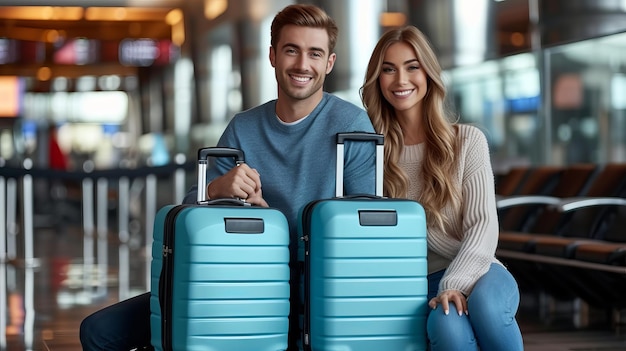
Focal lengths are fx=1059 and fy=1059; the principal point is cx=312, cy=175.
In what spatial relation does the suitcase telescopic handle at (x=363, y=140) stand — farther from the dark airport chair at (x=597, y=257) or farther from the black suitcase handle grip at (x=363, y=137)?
the dark airport chair at (x=597, y=257)

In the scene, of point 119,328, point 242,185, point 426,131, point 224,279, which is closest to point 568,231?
point 426,131

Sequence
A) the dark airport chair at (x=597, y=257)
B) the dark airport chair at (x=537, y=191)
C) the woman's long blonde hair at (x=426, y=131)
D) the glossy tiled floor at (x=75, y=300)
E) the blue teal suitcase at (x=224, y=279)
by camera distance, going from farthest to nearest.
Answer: the dark airport chair at (x=537, y=191)
the dark airport chair at (x=597, y=257)
the glossy tiled floor at (x=75, y=300)
the woman's long blonde hair at (x=426, y=131)
the blue teal suitcase at (x=224, y=279)

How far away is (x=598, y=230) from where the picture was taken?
6801 millimetres

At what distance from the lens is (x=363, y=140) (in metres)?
3.09

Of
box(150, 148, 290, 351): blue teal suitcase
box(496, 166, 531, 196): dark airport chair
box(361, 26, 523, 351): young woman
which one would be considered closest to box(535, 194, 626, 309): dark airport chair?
box(496, 166, 531, 196): dark airport chair

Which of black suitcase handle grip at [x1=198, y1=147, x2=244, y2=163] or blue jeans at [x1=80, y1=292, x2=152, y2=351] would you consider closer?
black suitcase handle grip at [x1=198, y1=147, x2=244, y2=163]

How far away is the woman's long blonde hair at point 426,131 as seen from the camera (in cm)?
326

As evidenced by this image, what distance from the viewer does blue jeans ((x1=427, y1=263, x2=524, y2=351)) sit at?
115 inches

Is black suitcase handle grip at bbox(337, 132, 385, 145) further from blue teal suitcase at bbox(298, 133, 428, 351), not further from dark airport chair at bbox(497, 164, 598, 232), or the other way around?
dark airport chair at bbox(497, 164, 598, 232)

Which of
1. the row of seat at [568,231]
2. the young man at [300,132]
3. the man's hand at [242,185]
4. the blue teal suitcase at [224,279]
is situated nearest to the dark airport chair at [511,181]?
the row of seat at [568,231]

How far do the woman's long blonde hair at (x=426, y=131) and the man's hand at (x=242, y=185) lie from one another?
49cm

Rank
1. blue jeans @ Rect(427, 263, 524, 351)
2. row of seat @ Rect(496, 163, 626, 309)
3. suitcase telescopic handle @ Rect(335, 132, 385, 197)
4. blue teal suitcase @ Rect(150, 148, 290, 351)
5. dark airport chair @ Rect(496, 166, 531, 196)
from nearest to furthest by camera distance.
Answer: blue teal suitcase @ Rect(150, 148, 290, 351) < blue jeans @ Rect(427, 263, 524, 351) < suitcase telescopic handle @ Rect(335, 132, 385, 197) < row of seat @ Rect(496, 163, 626, 309) < dark airport chair @ Rect(496, 166, 531, 196)

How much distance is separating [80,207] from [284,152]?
60.9ft

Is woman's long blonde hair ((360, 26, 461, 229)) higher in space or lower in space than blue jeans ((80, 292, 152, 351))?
higher
